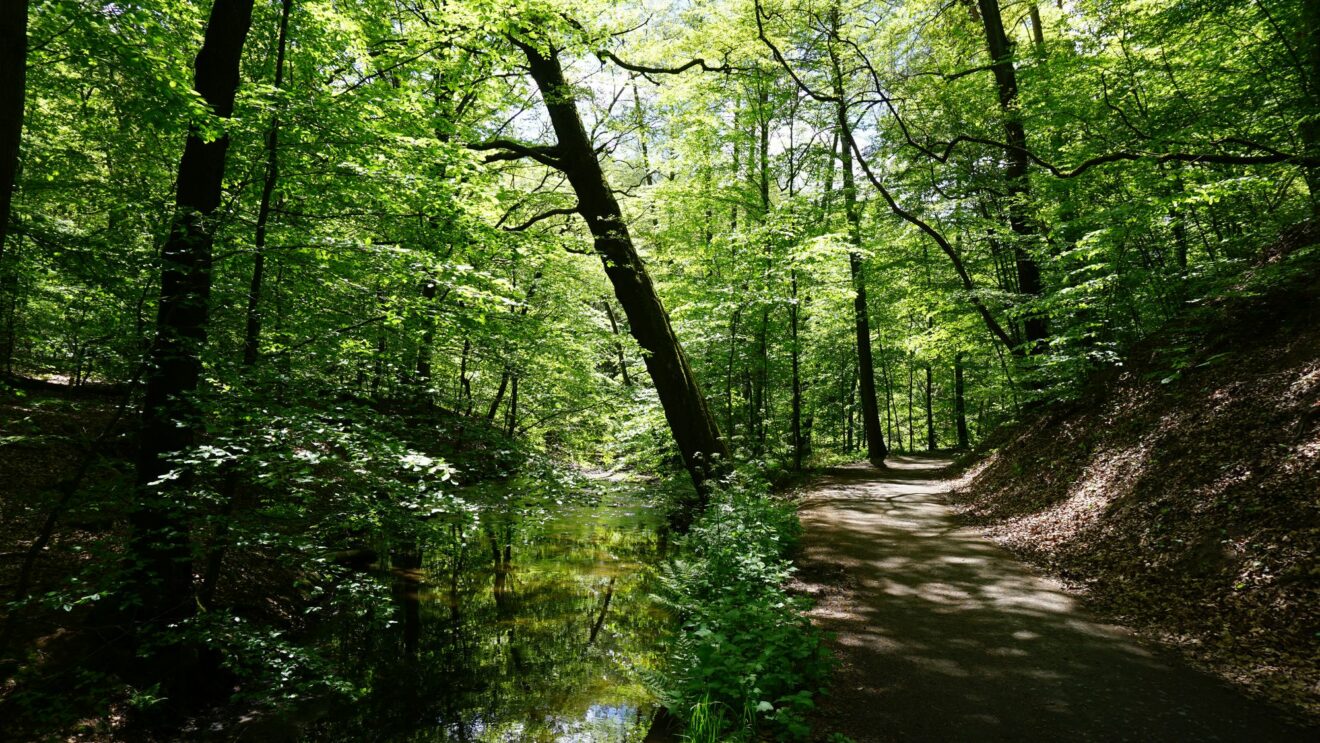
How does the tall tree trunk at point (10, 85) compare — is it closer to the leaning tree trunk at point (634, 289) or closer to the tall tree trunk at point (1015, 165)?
the leaning tree trunk at point (634, 289)

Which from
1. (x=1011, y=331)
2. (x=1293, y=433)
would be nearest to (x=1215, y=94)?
(x=1293, y=433)

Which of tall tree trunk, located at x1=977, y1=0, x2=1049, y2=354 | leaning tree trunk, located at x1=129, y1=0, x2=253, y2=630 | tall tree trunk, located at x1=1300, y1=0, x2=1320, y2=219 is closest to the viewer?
leaning tree trunk, located at x1=129, y1=0, x2=253, y2=630

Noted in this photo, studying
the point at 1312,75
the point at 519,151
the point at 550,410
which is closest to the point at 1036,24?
the point at 1312,75

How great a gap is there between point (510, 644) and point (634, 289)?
17.8 feet

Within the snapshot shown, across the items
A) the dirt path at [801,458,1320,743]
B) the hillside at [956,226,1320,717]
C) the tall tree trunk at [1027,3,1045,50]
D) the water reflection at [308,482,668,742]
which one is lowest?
the water reflection at [308,482,668,742]

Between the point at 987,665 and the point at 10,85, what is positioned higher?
the point at 10,85

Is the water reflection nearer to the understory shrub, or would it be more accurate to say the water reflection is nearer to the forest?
the forest

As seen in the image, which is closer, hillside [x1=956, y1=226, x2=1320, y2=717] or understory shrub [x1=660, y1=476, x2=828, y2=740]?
understory shrub [x1=660, y1=476, x2=828, y2=740]

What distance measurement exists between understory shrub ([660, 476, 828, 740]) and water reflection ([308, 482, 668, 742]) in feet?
1.95

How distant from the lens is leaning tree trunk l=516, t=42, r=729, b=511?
893 centimetres

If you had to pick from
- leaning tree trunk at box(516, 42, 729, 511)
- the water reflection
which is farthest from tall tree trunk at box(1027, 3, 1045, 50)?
the water reflection

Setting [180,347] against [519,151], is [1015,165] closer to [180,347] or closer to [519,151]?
[519,151]

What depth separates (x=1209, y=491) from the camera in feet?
19.8

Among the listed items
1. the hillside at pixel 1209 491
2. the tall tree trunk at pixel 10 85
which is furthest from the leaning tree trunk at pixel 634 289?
the tall tree trunk at pixel 10 85
